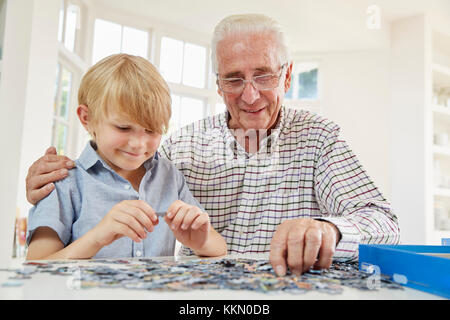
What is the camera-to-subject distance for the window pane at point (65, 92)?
16.2 ft

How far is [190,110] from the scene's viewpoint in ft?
22.1

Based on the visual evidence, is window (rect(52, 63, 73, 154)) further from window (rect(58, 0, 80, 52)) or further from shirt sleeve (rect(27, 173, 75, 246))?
shirt sleeve (rect(27, 173, 75, 246))

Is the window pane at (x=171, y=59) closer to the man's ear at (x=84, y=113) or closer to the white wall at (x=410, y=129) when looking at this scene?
the white wall at (x=410, y=129)

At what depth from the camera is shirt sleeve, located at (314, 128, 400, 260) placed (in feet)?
4.27

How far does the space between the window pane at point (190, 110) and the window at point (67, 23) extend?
1994mm

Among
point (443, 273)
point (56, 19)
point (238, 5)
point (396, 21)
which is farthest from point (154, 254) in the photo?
point (396, 21)

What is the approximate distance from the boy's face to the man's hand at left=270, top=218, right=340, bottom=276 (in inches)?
22.5

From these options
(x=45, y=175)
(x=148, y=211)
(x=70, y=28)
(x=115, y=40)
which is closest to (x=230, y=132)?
(x=45, y=175)

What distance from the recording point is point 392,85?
19.6 ft

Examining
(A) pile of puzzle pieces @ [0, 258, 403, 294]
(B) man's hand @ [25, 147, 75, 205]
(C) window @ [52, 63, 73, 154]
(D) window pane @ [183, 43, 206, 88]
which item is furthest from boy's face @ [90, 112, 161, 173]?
(D) window pane @ [183, 43, 206, 88]

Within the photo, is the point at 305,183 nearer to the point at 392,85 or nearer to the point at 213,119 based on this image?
the point at 213,119

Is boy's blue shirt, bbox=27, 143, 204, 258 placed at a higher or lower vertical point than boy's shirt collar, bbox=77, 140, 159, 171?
lower
